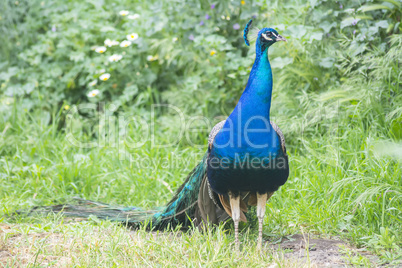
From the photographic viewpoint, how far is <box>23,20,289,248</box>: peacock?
2.87 m

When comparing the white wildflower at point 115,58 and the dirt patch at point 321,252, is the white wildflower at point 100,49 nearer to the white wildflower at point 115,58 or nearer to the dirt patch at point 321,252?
the white wildflower at point 115,58

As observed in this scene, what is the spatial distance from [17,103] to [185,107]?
221 centimetres

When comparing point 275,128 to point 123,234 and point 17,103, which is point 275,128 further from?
point 17,103

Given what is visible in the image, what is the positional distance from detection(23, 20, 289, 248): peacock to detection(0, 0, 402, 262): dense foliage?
51 cm

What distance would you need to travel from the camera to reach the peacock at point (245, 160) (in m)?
2.87

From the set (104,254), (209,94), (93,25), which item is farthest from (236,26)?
(104,254)

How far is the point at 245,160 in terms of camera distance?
9.40 feet

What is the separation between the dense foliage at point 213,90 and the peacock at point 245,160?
1.66 feet

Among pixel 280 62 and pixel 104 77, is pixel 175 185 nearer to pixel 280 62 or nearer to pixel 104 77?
pixel 280 62

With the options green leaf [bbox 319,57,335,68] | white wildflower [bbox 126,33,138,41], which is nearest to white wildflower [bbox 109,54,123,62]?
white wildflower [bbox 126,33,138,41]

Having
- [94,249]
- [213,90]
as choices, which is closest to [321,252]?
[94,249]

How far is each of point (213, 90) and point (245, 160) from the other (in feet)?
8.72

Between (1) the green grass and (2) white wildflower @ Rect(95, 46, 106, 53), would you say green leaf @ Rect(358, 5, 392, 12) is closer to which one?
(1) the green grass

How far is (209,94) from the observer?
5449 millimetres
